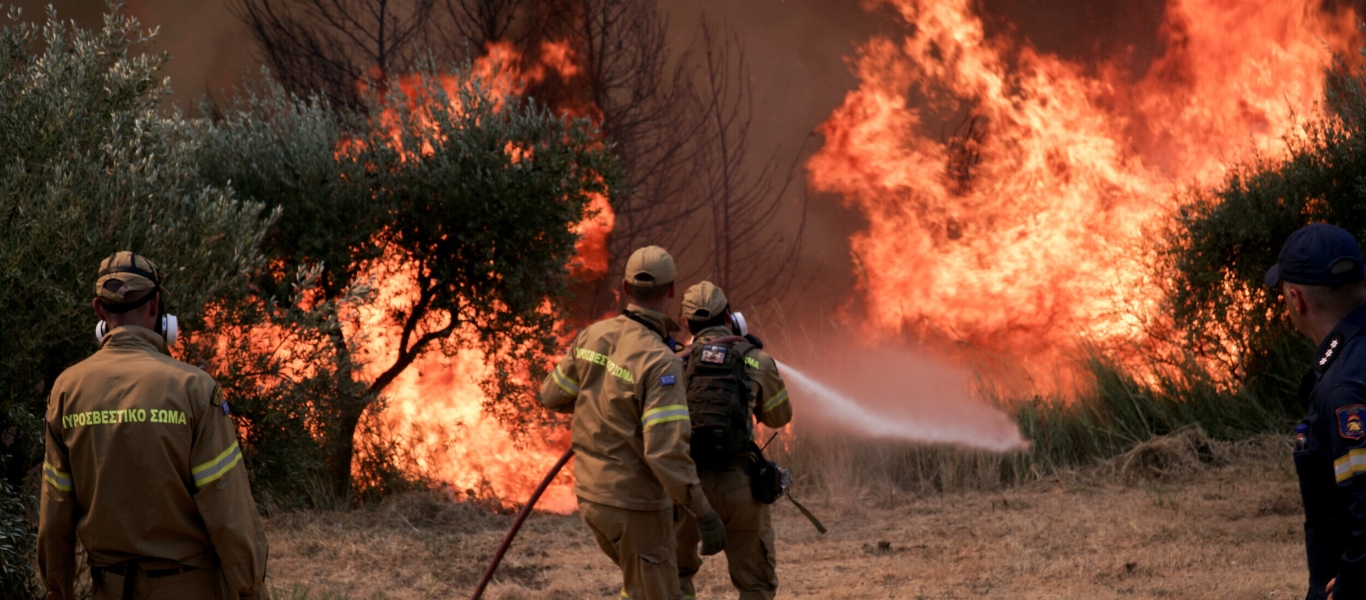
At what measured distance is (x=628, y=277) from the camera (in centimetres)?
452

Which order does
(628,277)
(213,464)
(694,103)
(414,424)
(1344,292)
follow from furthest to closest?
(694,103), (414,424), (628,277), (213,464), (1344,292)

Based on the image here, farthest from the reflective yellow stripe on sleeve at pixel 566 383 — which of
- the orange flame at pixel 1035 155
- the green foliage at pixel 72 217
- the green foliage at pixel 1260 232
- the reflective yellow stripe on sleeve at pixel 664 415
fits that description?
the orange flame at pixel 1035 155

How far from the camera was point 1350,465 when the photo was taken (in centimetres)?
255

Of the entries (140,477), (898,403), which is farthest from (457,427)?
(140,477)

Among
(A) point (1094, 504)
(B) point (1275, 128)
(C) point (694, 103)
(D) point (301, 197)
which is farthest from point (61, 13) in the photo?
(B) point (1275, 128)

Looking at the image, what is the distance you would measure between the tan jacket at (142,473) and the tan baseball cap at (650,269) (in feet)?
5.81

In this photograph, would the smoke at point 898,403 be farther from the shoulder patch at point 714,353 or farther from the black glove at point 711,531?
the black glove at point 711,531

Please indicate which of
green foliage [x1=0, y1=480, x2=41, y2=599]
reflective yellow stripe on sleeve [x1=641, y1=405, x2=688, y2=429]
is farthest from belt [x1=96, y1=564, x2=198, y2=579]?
green foliage [x1=0, y1=480, x2=41, y2=599]

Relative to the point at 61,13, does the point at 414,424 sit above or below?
below

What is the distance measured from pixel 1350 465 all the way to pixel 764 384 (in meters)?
3.00

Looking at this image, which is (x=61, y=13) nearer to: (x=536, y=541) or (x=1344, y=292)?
(x=536, y=541)

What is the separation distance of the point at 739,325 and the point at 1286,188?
7037 mm

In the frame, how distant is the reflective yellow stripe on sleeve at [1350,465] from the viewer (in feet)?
8.30

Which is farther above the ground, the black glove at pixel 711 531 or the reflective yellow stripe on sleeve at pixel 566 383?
the reflective yellow stripe on sleeve at pixel 566 383
